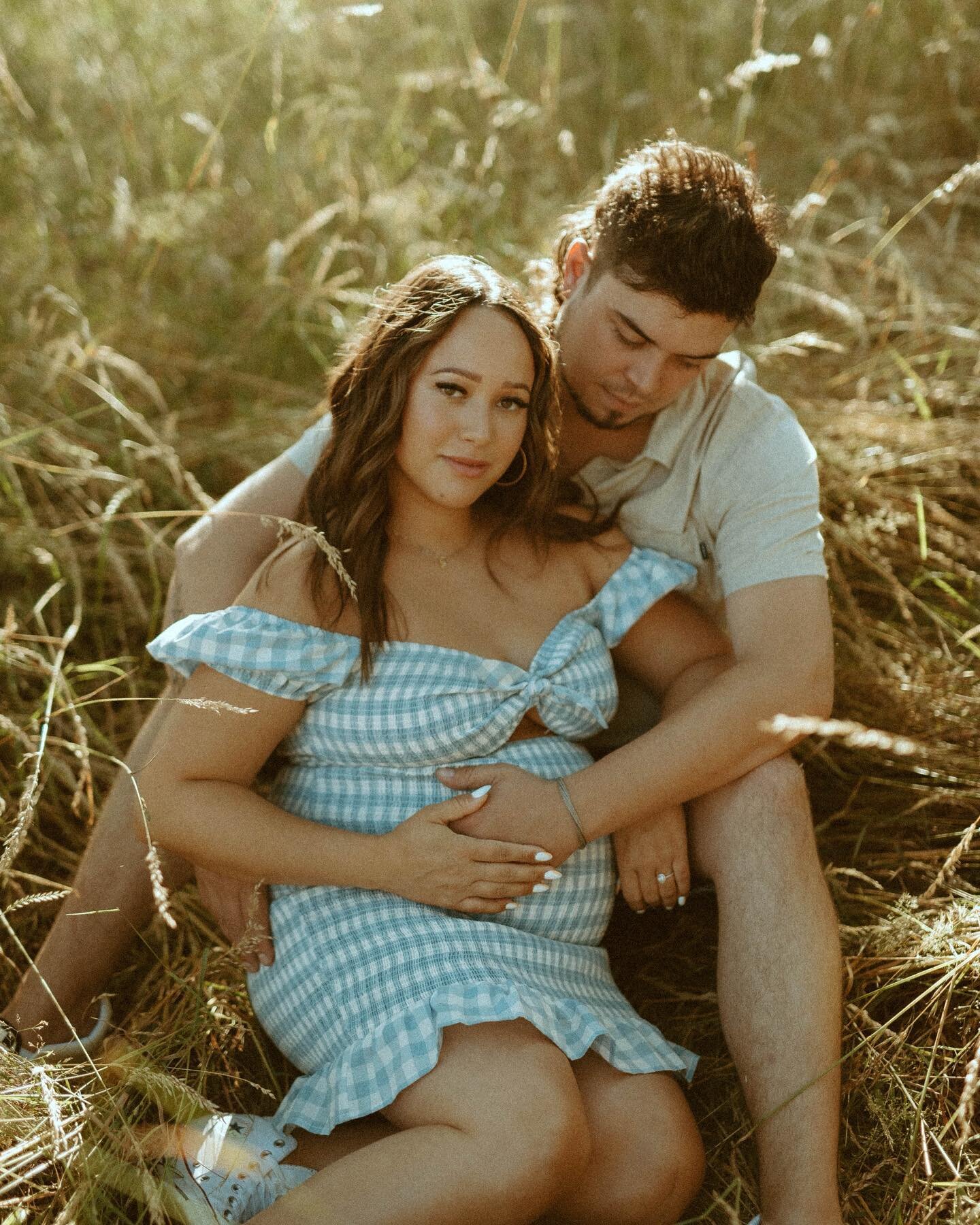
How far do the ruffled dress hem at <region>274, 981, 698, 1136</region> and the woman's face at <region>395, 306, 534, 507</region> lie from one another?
0.87 meters

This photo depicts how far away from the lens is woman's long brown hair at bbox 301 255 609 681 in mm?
2039

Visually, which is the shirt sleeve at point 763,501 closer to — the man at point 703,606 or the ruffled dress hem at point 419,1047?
the man at point 703,606

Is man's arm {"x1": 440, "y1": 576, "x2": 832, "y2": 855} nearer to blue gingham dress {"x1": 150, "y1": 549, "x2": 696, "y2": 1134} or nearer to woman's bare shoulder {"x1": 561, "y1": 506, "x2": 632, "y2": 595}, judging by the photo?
blue gingham dress {"x1": 150, "y1": 549, "x2": 696, "y2": 1134}

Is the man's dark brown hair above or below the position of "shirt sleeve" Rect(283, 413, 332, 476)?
above

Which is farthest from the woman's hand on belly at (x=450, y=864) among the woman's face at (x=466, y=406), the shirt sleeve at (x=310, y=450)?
the shirt sleeve at (x=310, y=450)

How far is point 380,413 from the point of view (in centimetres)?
207

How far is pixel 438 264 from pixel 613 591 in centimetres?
72

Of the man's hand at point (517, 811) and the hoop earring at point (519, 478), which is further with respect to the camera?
the hoop earring at point (519, 478)

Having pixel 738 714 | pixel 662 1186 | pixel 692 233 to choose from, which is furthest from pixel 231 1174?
pixel 692 233

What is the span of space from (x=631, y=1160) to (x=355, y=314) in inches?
101

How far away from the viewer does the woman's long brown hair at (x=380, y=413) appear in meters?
2.04

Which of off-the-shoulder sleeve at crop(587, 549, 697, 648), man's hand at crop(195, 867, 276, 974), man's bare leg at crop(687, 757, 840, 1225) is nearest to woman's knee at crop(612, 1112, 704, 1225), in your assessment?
man's bare leg at crop(687, 757, 840, 1225)

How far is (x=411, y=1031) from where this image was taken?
1.78 metres

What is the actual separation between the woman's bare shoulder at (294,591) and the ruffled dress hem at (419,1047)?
0.67 meters
